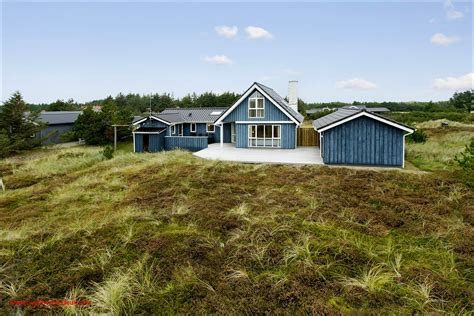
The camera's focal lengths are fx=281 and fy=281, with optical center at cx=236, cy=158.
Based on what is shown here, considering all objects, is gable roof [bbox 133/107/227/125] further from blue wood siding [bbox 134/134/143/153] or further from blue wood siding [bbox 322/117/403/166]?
blue wood siding [bbox 322/117/403/166]

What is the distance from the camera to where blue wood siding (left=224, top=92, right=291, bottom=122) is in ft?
67.2

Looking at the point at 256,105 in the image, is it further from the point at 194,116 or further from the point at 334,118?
the point at 194,116

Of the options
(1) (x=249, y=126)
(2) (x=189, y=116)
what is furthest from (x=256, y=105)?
(2) (x=189, y=116)

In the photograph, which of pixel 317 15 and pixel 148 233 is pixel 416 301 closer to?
pixel 148 233

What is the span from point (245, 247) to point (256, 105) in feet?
52.4

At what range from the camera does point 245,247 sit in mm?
5906

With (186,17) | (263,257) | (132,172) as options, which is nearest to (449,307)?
(263,257)

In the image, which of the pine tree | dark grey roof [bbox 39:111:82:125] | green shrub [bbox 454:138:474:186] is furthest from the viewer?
dark grey roof [bbox 39:111:82:125]

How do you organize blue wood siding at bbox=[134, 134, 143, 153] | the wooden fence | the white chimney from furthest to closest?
the white chimney < blue wood siding at bbox=[134, 134, 143, 153] < the wooden fence

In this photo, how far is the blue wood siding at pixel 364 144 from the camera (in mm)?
13922

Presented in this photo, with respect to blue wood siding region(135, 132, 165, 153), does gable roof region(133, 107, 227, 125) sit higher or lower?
higher

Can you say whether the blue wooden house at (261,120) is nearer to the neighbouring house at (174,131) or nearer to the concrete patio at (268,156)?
the concrete patio at (268,156)

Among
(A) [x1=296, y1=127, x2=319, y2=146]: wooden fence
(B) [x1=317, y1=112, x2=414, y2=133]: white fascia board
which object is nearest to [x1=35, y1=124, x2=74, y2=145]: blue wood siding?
(A) [x1=296, y1=127, x2=319, y2=146]: wooden fence

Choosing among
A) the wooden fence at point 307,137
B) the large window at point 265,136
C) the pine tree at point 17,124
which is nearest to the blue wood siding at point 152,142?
the large window at point 265,136
